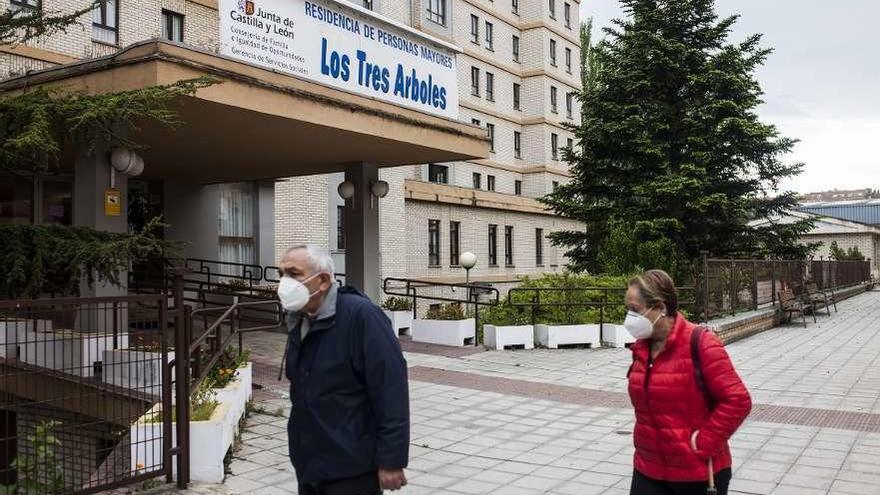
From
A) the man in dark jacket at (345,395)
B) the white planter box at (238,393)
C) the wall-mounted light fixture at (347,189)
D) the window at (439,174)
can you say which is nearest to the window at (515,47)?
the window at (439,174)

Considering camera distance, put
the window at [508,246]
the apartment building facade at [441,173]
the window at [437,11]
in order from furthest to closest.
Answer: the window at [437,11] < the window at [508,246] < the apartment building facade at [441,173]

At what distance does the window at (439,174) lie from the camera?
37.6m

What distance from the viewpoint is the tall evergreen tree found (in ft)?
70.1

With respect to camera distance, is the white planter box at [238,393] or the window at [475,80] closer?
the white planter box at [238,393]

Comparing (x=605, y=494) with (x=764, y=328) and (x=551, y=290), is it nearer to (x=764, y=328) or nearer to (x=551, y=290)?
(x=551, y=290)

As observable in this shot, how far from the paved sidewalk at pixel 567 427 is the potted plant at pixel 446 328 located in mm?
931

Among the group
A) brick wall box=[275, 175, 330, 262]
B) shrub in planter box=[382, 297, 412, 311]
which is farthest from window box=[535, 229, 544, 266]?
shrub in planter box=[382, 297, 412, 311]

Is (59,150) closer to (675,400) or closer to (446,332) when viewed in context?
(675,400)

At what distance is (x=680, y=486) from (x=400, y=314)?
12520 mm

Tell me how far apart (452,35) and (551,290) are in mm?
25583

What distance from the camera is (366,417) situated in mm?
3307

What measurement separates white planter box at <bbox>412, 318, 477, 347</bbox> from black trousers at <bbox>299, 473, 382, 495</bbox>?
1101 centimetres

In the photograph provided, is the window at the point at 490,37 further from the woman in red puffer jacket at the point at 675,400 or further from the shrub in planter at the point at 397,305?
the woman in red puffer jacket at the point at 675,400

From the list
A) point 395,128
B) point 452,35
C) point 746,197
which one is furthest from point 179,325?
point 452,35
